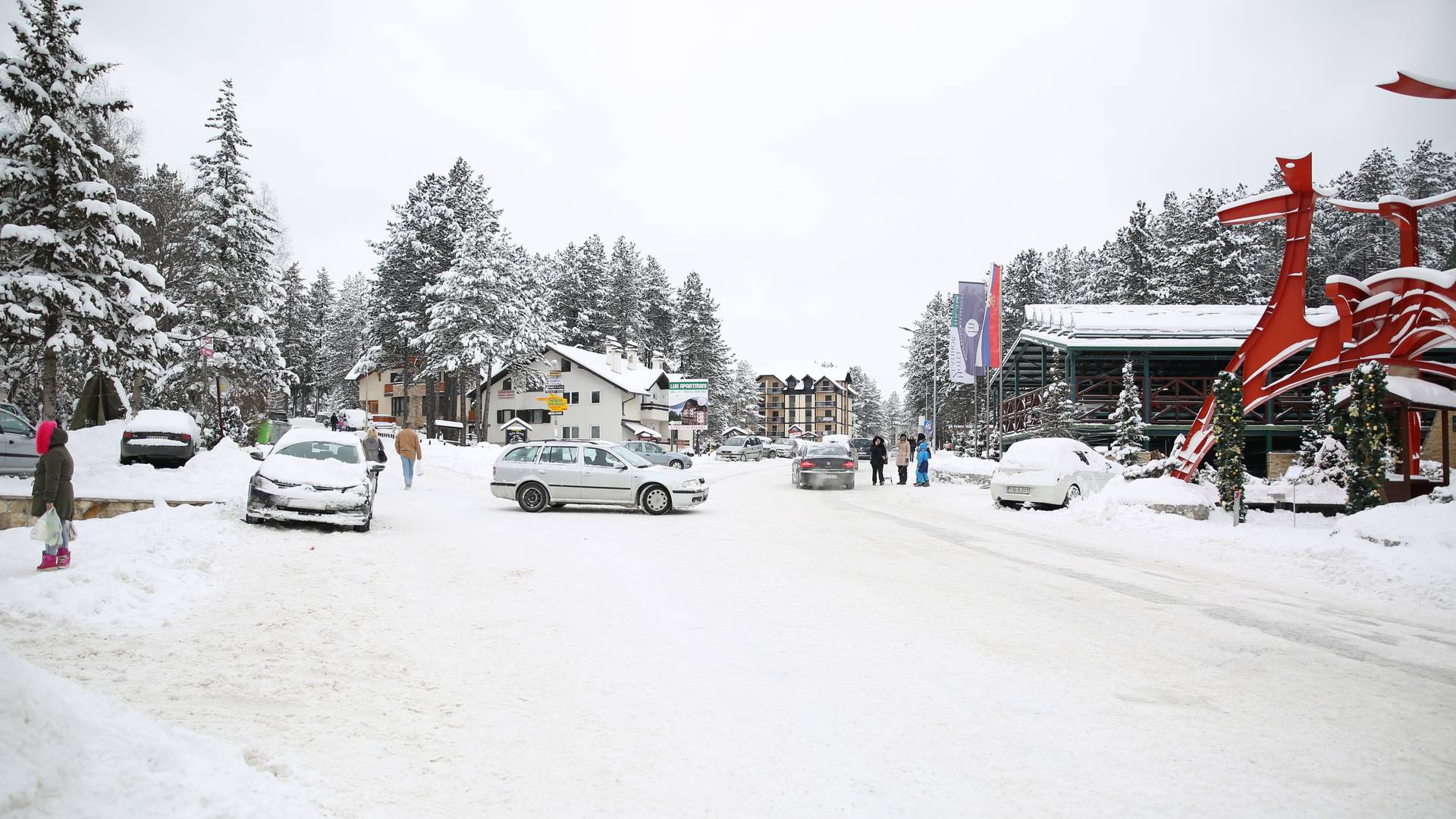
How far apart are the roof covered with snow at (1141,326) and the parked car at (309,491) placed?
2330 cm

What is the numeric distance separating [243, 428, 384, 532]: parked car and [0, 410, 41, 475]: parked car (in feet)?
33.6

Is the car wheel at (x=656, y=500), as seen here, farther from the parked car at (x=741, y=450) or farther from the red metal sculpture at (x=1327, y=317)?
the parked car at (x=741, y=450)

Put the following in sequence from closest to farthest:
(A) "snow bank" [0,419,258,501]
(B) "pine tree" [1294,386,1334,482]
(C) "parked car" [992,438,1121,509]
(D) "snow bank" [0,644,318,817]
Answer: (D) "snow bank" [0,644,318,817] < (A) "snow bank" [0,419,258,501] < (B) "pine tree" [1294,386,1334,482] < (C) "parked car" [992,438,1121,509]

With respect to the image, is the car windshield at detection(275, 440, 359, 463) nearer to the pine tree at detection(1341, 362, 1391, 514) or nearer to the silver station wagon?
the silver station wagon

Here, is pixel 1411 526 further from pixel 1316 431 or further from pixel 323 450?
pixel 323 450

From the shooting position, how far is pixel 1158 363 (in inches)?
1340

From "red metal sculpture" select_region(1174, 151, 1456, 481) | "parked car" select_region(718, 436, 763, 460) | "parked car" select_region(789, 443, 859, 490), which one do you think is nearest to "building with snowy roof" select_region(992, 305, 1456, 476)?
"parked car" select_region(789, 443, 859, 490)

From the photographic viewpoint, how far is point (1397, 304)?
1523 cm

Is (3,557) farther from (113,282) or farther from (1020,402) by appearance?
(1020,402)

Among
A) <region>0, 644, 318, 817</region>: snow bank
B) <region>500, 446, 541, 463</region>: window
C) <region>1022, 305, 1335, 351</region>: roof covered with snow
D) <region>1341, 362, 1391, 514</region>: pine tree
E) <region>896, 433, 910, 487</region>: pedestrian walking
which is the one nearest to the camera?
<region>0, 644, 318, 817</region>: snow bank

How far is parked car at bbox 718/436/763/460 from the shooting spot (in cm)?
5894

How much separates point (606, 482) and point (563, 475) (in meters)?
0.99

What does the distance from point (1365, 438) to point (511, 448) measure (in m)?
16.5

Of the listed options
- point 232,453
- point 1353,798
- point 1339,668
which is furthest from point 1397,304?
point 232,453
